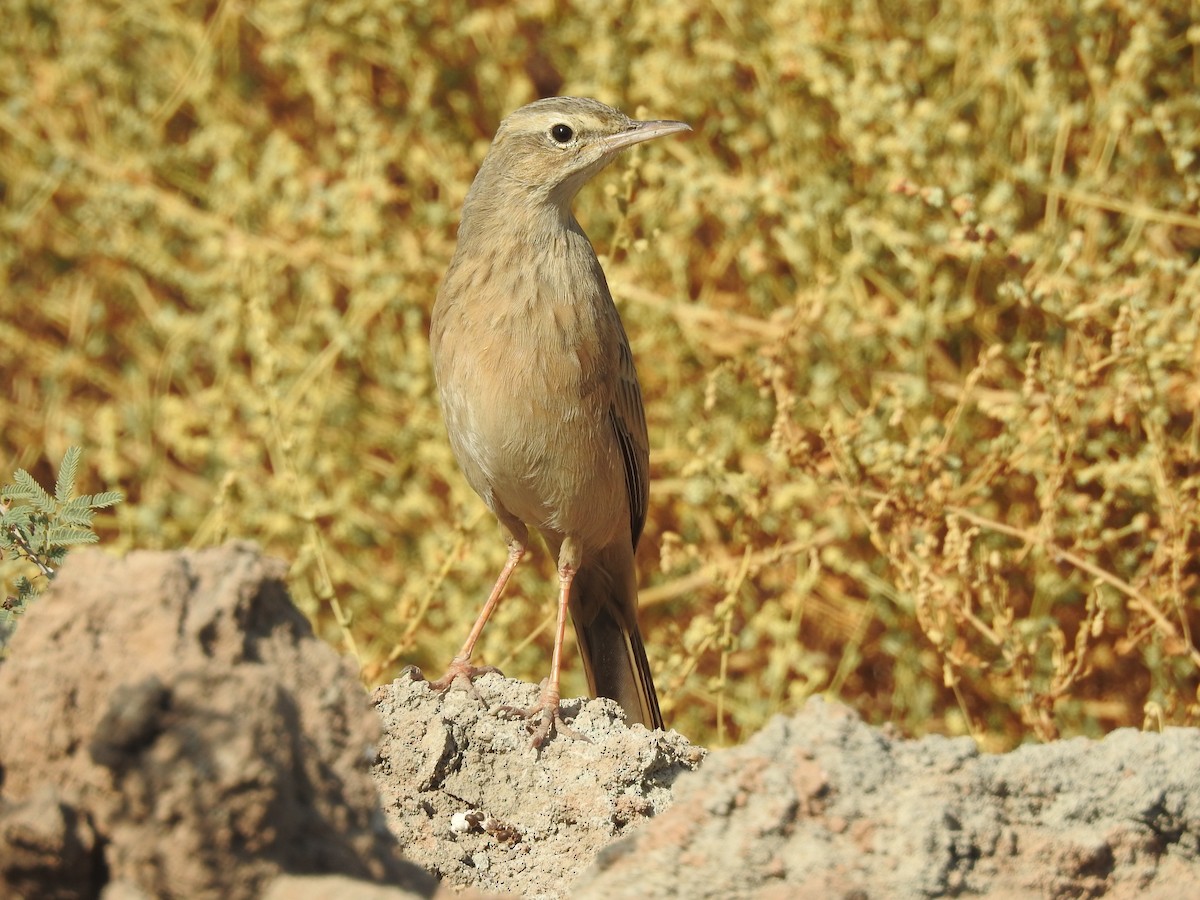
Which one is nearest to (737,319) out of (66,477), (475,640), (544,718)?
(475,640)

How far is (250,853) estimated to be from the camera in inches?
84.7

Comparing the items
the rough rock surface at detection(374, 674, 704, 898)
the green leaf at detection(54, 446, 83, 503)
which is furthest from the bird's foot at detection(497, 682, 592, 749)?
the green leaf at detection(54, 446, 83, 503)

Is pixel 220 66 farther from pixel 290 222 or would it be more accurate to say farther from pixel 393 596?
pixel 393 596

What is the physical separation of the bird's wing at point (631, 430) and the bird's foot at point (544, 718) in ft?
3.76

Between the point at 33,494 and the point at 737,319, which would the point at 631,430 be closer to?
the point at 737,319

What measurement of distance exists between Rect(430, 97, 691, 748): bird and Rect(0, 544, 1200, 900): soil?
166 centimetres

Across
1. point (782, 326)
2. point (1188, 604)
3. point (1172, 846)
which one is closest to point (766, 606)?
point (782, 326)

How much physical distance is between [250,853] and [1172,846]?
162 cm

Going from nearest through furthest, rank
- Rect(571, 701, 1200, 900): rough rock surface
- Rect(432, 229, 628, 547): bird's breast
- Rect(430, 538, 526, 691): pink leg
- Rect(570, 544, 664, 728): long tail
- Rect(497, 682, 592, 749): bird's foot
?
Rect(571, 701, 1200, 900): rough rock surface, Rect(497, 682, 592, 749): bird's foot, Rect(430, 538, 526, 691): pink leg, Rect(432, 229, 628, 547): bird's breast, Rect(570, 544, 664, 728): long tail

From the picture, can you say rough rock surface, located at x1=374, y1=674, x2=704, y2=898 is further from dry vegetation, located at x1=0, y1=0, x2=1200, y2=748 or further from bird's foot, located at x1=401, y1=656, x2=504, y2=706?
dry vegetation, located at x1=0, y1=0, x2=1200, y2=748

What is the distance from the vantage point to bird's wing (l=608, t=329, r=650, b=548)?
469cm

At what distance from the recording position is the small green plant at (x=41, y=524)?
122 inches

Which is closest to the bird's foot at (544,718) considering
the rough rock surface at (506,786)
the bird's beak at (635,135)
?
the rough rock surface at (506,786)

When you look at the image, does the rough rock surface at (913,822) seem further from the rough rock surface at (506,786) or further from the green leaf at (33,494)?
the green leaf at (33,494)
